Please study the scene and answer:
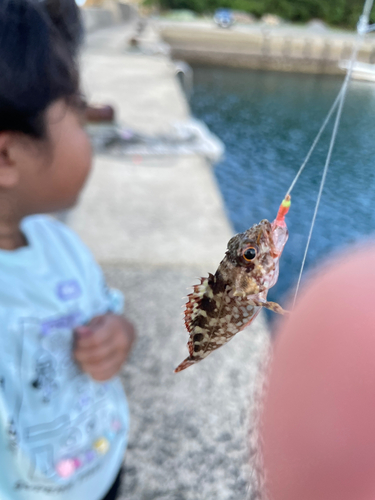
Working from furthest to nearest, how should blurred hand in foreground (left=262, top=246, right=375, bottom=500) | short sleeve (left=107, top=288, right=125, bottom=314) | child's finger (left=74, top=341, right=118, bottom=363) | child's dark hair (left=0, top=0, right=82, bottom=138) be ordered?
short sleeve (left=107, top=288, right=125, bottom=314), child's finger (left=74, top=341, right=118, bottom=363), child's dark hair (left=0, top=0, right=82, bottom=138), blurred hand in foreground (left=262, top=246, right=375, bottom=500)

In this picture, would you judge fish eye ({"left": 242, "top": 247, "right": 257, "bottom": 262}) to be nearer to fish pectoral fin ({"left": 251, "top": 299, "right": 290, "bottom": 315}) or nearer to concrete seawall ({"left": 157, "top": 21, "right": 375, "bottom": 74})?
fish pectoral fin ({"left": 251, "top": 299, "right": 290, "bottom": 315})

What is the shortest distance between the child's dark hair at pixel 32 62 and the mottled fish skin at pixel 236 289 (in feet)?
2.19

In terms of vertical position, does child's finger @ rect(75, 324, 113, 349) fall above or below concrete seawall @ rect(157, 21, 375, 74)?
below

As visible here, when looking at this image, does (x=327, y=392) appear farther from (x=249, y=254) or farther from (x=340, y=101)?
(x=340, y=101)

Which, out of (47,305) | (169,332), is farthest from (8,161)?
(169,332)

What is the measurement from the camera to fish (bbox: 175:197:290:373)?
58cm

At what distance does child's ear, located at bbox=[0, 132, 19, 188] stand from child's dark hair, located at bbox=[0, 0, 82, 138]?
29 millimetres

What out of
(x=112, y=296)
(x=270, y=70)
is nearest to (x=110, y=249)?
(x=112, y=296)

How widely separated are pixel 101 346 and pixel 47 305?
243 mm

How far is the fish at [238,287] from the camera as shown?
1.90 feet

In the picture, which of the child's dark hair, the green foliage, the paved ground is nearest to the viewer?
the green foliage

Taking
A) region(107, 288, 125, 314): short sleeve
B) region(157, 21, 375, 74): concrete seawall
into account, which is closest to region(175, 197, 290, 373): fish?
region(157, 21, 375, 74): concrete seawall

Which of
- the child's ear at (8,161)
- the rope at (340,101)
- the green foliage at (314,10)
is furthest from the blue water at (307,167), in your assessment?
the child's ear at (8,161)

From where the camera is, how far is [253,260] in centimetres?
60
